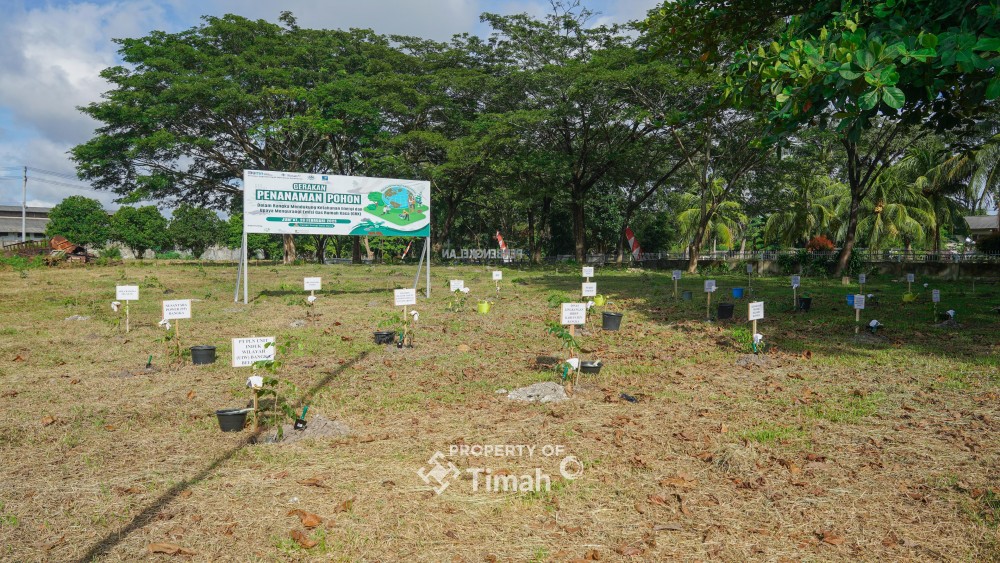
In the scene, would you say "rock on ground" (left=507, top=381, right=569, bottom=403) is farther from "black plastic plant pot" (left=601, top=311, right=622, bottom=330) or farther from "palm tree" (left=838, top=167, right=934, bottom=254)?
"palm tree" (left=838, top=167, right=934, bottom=254)

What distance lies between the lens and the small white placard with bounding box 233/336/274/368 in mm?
6445

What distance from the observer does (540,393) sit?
729cm

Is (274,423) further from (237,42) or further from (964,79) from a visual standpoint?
(237,42)

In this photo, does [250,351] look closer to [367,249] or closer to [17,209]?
[367,249]

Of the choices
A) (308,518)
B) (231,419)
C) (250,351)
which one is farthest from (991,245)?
(308,518)

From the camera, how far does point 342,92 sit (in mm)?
34406

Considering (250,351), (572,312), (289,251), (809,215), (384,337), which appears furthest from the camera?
(809,215)

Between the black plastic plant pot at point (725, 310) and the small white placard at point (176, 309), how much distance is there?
1053cm

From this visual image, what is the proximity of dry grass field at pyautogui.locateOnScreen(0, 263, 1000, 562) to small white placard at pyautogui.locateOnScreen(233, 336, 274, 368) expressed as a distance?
2.09ft

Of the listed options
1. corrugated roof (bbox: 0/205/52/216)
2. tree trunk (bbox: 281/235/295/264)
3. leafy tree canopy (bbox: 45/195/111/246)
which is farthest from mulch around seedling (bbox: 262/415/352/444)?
corrugated roof (bbox: 0/205/52/216)

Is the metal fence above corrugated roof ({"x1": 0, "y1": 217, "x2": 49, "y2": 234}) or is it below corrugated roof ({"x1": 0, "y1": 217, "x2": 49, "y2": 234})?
below

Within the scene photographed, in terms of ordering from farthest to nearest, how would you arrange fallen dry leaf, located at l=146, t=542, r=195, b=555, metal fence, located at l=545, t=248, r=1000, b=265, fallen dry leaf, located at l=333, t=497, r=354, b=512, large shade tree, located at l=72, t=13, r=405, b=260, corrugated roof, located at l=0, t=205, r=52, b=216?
corrugated roof, located at l=0, t=205, r=52, b=216, large shade tree, located at l=72, t=13, r=405, b=260, metal fence, located at l=545, t=248, r=1000, b=265, fallen dry leaf, located at l=333, t=497, r=354, b=512, fallen dry leaf, located at l=146, t=542, r=195, b=555

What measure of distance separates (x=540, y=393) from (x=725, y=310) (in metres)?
7.33

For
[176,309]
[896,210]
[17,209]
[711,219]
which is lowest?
[176,309]
